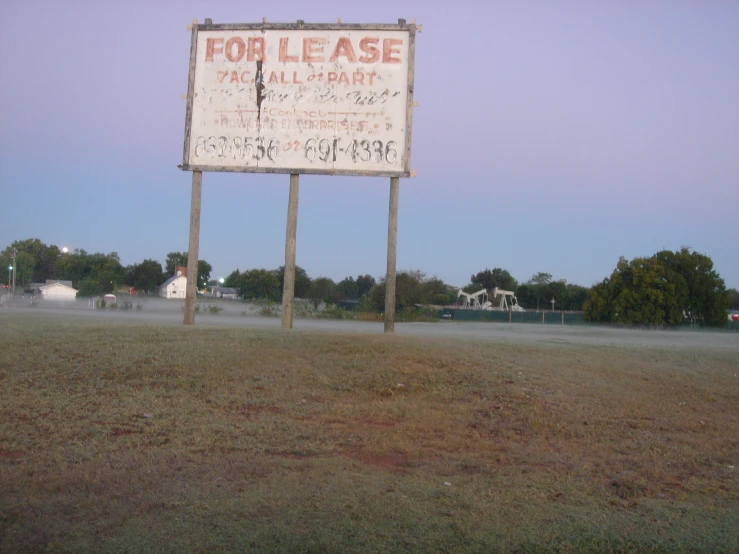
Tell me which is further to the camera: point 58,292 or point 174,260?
point 174,260

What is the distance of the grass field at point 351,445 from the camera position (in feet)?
14.7

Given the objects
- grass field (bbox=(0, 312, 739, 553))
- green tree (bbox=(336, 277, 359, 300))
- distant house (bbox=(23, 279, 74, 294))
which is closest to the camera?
grass field (bbox=(0, 312, 739, 553))

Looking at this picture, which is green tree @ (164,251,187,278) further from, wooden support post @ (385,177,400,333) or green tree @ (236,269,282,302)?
wooden support post @ (385,177,400,333)

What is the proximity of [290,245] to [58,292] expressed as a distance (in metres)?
26.9

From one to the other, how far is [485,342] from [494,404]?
4109mm

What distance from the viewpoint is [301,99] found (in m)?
14.4

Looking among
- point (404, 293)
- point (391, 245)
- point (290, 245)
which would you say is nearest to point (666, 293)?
point (404, 293)

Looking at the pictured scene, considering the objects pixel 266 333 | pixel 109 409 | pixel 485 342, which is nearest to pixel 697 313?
pixel 485 342

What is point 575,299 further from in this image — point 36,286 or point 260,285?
point 36,286

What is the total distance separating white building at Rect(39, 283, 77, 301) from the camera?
114ft

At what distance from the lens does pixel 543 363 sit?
417 inches

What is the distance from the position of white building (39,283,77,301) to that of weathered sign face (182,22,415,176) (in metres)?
23.2

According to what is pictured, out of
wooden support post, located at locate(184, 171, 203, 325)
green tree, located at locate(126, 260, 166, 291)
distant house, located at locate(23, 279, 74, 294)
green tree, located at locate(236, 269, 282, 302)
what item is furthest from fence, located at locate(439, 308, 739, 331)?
wooden support post, located at locate(184, 171, 203, 325)

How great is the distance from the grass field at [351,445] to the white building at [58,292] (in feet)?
83.2
